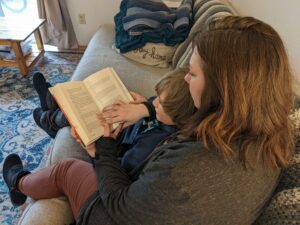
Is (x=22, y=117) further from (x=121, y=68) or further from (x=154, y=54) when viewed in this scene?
(x=154, y=54)

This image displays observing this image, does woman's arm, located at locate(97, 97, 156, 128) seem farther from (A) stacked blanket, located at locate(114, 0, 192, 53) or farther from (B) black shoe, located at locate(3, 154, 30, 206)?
(A) stacked blanket, located at locate(114, 0, 192, 53)

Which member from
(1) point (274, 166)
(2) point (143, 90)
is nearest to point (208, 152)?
(1) point (274, 166)

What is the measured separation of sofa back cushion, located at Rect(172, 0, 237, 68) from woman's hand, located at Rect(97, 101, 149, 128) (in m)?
0.49

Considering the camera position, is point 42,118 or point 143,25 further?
point 143,25

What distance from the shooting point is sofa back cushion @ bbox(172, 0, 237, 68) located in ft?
5.54

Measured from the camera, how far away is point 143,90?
1.76 metres

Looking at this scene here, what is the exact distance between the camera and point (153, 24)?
1943 millimetres

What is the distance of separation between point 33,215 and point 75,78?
96 cm

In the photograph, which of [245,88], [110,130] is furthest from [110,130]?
[245,88]

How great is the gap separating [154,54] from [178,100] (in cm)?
99

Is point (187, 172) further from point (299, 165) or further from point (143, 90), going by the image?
point (143, 90)

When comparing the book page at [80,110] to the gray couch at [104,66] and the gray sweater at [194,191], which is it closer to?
the gray couch at [104,66]

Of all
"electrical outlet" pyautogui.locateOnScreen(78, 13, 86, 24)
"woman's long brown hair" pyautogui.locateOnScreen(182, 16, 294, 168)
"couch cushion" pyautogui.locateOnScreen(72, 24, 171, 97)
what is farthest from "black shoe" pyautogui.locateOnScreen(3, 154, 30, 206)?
"electrical outlet" pyautogui.locateOnScreen(78, 13, 86, 24)

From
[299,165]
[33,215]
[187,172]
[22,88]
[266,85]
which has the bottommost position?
[22,88]
